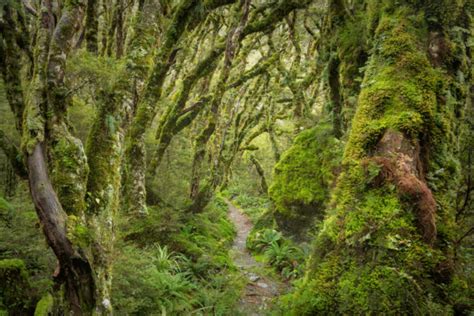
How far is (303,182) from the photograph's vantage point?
10.5 metres

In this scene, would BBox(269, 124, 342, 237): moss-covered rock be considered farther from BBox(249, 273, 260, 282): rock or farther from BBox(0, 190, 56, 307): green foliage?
BBox(0, 190, 56, 307): green foliage

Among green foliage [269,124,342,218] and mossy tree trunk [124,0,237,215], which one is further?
green foliage [269,124,342,218]

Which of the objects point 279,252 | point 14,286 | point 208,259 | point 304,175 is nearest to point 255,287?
point 208,259

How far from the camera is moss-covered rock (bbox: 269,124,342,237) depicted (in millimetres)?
9938

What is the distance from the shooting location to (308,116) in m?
13.0

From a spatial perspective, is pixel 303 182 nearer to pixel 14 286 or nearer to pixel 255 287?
pixel 255 287

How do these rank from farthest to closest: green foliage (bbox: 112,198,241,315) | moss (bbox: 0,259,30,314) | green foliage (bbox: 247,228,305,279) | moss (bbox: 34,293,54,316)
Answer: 1. green foliage (bbox: 247,228,305,279)
2. green foliage (bbox: 112,198,241,315)
3. moss (bbox: 0,259,30,314)
4. moss (bbox: 34,293,54,316)

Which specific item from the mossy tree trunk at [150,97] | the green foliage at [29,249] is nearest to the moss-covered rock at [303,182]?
the mossy tree trunk at [150,97]

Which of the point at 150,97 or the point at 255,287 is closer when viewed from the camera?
the point at 150,97

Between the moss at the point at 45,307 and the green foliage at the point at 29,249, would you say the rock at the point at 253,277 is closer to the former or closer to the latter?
the green foliage at the point at 29,249

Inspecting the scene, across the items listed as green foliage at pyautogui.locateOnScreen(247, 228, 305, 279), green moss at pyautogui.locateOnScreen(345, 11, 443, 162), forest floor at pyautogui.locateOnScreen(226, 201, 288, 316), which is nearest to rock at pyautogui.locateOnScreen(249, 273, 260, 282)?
forest floor at pyautogui.locateOnScreen(226, 201, 288, 316)

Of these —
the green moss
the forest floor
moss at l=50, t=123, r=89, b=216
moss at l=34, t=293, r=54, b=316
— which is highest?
the green moss

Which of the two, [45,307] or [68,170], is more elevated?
[68,170]

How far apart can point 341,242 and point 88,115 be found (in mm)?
6620
